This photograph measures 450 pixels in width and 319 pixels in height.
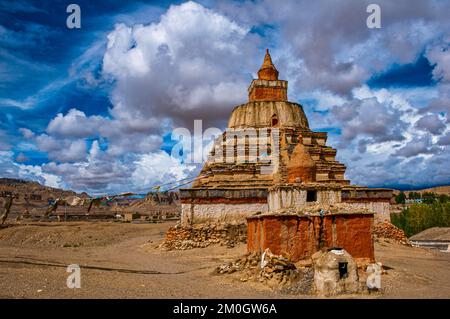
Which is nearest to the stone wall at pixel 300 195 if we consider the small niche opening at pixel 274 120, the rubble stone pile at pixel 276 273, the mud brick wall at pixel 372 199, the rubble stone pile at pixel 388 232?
the rubble stone pile at pixel 276 273

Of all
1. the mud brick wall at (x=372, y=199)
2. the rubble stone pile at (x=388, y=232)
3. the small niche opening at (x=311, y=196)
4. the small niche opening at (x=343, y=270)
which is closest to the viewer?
the small niche opening at (x=343, y=270)

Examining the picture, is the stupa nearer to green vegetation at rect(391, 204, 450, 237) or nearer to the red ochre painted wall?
the red ochre painted wall

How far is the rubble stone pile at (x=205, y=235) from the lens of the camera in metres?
20.0

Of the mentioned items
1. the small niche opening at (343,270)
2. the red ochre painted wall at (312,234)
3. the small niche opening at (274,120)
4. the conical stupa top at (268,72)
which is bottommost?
the small niche opening at (343,270)

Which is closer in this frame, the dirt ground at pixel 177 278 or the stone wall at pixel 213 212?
the dirt ground at pixel 177 278

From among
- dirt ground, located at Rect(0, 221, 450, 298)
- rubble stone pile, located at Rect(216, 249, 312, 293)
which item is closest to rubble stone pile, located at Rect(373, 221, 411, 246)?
dirt ground, located at Rect(0, 221, 450, 298)

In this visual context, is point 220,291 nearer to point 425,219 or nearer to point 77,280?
point 77,280

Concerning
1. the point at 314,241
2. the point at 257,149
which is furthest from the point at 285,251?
the point at 257,149

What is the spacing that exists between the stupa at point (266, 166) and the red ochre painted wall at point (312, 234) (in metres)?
2.25

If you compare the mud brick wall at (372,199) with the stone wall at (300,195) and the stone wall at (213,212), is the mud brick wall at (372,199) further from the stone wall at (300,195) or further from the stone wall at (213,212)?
the stone wall at (300,195)

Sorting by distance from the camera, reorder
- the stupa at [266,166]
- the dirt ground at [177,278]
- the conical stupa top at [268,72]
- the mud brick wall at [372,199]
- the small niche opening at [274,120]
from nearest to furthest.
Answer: the dirt ground at [177,278], the stupa at [266,166], the mud brick wall at [372,199], the small niche opening at [274,120], the conical stupa top at [268,72]

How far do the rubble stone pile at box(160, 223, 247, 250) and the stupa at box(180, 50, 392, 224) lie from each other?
1.62 ft

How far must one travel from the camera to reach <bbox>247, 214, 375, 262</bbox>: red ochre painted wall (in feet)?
40.4
